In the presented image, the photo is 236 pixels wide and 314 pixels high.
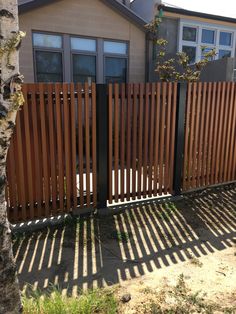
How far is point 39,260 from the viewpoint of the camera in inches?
136

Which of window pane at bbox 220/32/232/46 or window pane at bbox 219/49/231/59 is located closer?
window pane at bbox 220/32/232/46

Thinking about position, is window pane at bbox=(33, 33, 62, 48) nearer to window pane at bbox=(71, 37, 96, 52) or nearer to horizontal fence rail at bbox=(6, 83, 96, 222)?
window pane at bbox=(71, 37, 96, 52)

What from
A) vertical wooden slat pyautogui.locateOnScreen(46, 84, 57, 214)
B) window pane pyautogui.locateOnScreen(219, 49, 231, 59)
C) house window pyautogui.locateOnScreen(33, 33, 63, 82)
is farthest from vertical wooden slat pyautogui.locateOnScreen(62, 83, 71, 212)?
window pane pyautogui.locateOnScreen(219, 49, 231, 59)

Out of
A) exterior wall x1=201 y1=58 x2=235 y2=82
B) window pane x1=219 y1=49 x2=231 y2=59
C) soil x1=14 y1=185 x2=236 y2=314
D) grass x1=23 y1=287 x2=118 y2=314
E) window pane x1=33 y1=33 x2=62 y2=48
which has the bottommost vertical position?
soil x1=14 y1=185 x2=236 y2=314

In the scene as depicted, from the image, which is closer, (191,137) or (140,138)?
(140,138)

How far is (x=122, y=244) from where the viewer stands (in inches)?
150

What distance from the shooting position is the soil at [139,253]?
3.01m

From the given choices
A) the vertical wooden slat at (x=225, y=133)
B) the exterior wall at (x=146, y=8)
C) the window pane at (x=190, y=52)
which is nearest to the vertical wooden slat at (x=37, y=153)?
the vertical wooden slat at (x=225, y=133)

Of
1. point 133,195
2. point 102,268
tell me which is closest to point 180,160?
point 133,195

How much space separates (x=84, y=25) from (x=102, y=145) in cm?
597

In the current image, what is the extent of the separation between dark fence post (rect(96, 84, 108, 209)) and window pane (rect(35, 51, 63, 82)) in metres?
5.17

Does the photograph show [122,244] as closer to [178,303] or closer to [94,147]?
[178,303]

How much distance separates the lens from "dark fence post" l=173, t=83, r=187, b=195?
16.3ft

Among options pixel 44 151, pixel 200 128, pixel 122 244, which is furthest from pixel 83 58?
pixel 122 244
